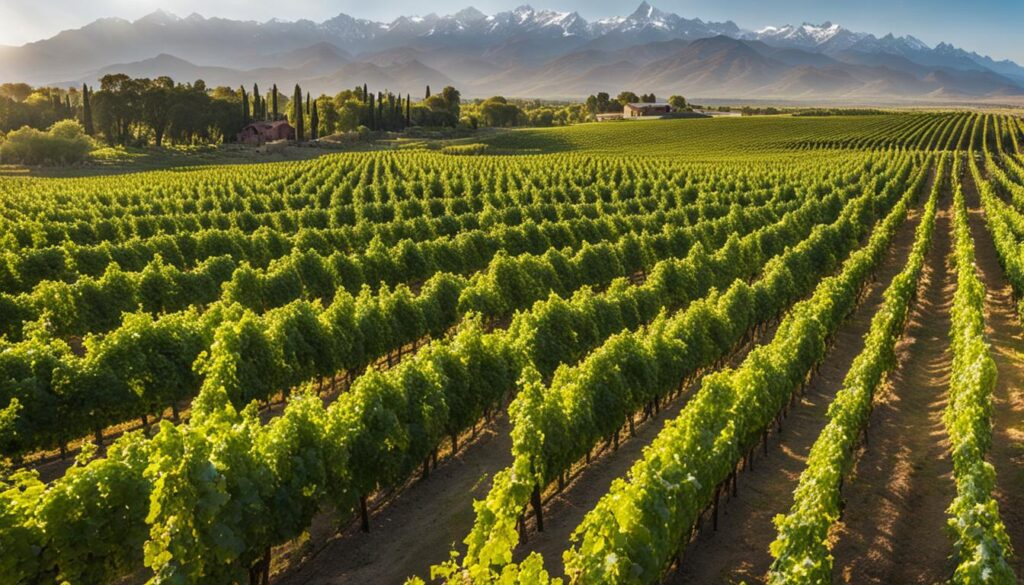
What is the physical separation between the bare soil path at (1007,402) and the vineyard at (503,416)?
0.11 metres

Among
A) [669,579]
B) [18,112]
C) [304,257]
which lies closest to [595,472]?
[669,579]

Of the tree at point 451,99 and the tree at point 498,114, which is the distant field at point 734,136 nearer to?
the tree at point 498,114

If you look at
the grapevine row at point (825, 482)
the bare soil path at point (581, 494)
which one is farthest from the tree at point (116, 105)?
the grapevine row at point (825, 482)

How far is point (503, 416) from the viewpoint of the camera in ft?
67.5

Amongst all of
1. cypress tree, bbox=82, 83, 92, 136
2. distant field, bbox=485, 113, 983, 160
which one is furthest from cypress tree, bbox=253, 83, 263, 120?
distant field, bbox=485, 113, 983, 160

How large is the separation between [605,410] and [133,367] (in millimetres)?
11500

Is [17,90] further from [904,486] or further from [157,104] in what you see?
[904,486]

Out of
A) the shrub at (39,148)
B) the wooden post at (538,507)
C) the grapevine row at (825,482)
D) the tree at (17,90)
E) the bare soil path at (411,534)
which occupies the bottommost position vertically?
the bare soil path at (411,534)

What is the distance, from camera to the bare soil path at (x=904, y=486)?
1352 centimetres

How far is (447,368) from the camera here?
1730cm

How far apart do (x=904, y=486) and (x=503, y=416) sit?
10402 millimetres

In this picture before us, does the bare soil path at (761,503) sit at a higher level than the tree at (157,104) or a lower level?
lower

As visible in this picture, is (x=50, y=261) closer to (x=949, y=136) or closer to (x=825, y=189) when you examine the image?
(x=825, y=189)

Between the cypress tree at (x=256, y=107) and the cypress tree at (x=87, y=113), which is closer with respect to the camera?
the cypress tree at (x=87, y=113)
